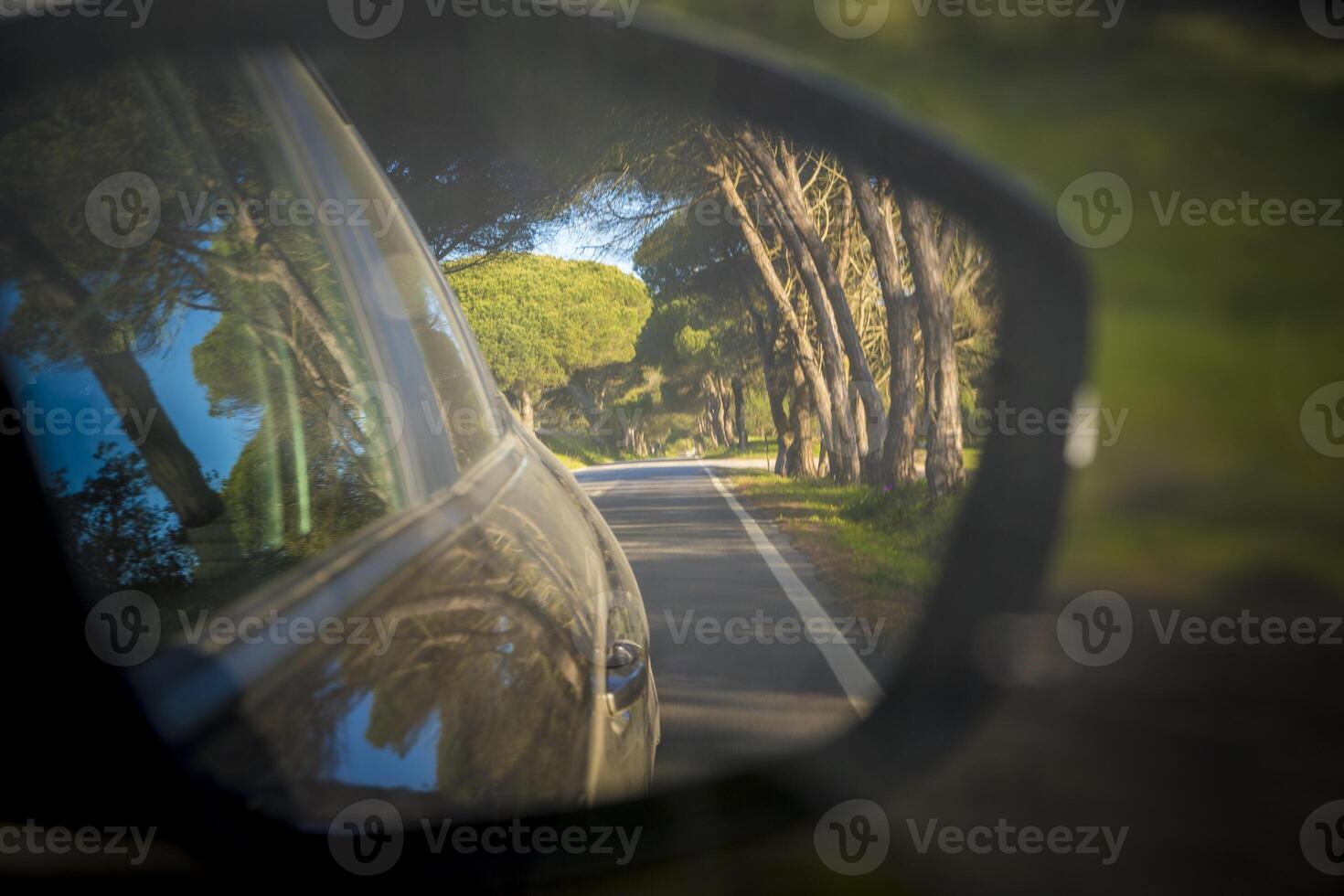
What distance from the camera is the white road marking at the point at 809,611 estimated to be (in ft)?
12.9

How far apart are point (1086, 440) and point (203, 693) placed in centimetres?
135

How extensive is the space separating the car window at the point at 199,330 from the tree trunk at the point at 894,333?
1096 mm

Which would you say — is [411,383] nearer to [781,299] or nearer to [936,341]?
[936,341]

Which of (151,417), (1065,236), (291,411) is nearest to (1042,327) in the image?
(1065,236)

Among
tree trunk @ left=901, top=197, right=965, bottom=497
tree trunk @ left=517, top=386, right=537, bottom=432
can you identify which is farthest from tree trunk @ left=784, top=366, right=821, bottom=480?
tree trunk @ left=517, top=386, right=537, bottom=432

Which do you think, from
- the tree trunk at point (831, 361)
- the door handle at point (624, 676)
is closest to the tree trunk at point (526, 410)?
the door handle at point (624, 676)

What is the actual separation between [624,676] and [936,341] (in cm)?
134

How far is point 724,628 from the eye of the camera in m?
5.68

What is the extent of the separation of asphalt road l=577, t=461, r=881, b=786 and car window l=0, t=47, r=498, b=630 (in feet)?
1.87

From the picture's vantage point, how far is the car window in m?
1.18

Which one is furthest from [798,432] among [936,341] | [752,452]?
[936,341]

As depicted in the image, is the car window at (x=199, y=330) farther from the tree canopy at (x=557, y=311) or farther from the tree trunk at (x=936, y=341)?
the tree trunk at (x=936, y=341)

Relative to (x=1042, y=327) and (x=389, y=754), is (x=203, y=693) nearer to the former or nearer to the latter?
(x=389, y=754)

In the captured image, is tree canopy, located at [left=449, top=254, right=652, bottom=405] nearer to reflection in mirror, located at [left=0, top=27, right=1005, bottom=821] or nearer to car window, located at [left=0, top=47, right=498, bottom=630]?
reflection in mirror, located at [left=0, top=27, right=1005, bottom=821]
